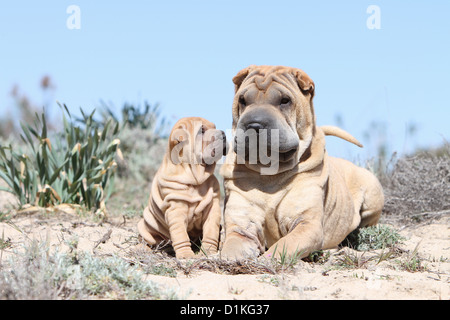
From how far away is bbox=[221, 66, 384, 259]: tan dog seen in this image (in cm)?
395

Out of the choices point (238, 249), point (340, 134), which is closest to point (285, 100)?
point (238, 249)

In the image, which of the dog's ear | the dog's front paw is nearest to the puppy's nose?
the dog's ear

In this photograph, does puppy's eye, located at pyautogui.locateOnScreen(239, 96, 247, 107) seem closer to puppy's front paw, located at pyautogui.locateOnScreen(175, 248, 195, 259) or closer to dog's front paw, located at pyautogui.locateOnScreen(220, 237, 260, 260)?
dog's front paw, located at pyautogui.locateOnScreen(220, 237, 260, 260)

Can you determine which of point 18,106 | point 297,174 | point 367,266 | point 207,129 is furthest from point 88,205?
point 18,106

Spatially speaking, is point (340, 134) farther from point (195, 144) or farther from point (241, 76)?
point (195, 144)

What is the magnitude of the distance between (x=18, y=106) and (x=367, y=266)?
18.2 meters

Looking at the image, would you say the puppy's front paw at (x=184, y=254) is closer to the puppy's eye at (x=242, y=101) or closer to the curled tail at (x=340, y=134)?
the puppy's eye at (x=242, y=101)

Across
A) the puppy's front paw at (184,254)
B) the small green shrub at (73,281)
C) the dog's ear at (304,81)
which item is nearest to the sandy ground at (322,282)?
the small green shrub at (73,281)

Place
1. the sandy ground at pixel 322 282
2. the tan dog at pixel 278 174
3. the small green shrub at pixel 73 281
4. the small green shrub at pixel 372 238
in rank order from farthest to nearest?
1. the small green shrub at pixel 372 238
2. the tan dog at pixel 278 174
3. the sandy ground at pixel 322 282
4. the small green shrub at pixel 73 281

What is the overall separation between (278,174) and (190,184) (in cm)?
73

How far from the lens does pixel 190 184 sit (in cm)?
439

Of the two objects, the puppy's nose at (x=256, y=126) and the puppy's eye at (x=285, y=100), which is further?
the puppy's eye at (x=285, y=100)

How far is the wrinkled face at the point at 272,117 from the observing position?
3.91m

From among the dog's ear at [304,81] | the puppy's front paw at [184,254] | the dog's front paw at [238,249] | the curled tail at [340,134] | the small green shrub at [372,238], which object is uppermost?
the dog's ear at [304,81]
